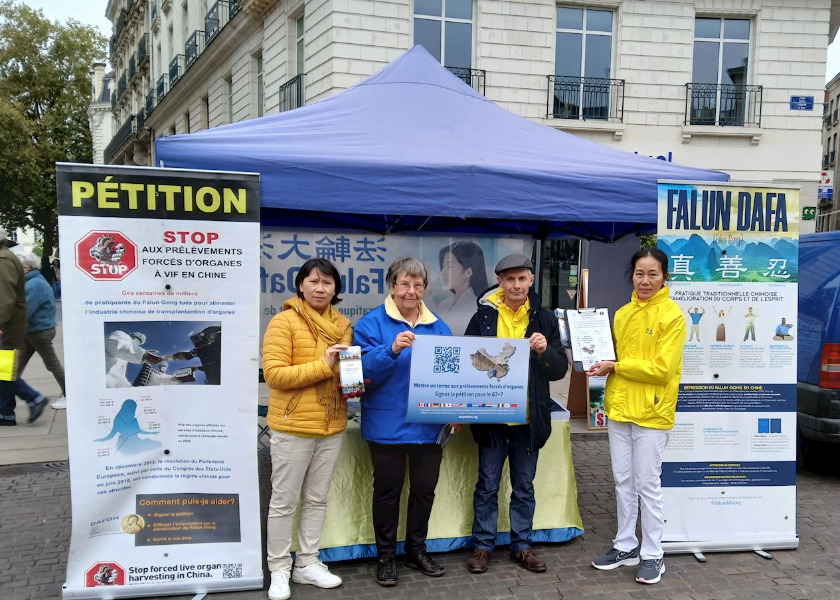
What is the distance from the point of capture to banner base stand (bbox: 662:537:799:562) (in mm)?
3859

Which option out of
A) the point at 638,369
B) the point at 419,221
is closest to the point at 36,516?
the point at 419,221

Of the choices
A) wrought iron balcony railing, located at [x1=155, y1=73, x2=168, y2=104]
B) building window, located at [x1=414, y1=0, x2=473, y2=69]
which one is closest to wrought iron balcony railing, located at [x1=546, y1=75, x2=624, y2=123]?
building window, located at [x1=414, y1=0, x2=473, y2=69]

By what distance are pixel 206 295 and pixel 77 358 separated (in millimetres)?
680

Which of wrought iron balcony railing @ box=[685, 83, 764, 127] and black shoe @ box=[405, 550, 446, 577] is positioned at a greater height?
wrought iron balcony railing @ box=[685, 83, 764, 127]

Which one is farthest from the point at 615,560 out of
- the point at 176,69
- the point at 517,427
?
the point at 176,69

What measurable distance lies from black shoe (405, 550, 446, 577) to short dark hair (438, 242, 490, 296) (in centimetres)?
228

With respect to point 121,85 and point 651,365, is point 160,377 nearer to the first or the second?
point 651,365

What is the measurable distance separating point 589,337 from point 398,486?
1363mm

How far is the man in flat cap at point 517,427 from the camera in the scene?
3504 mm

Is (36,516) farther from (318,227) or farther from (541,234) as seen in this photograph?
(541,234)

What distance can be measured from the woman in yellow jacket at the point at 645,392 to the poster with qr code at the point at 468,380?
490 millimetres

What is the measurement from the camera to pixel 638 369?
342cm

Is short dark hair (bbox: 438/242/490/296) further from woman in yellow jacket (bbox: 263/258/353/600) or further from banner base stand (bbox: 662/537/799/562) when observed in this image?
banner base stand (bbox: 662/537/799/562)

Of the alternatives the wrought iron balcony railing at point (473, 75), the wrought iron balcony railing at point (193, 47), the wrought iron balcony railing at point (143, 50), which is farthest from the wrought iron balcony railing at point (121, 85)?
the wrought iron balcony railing at point (473, 75)
